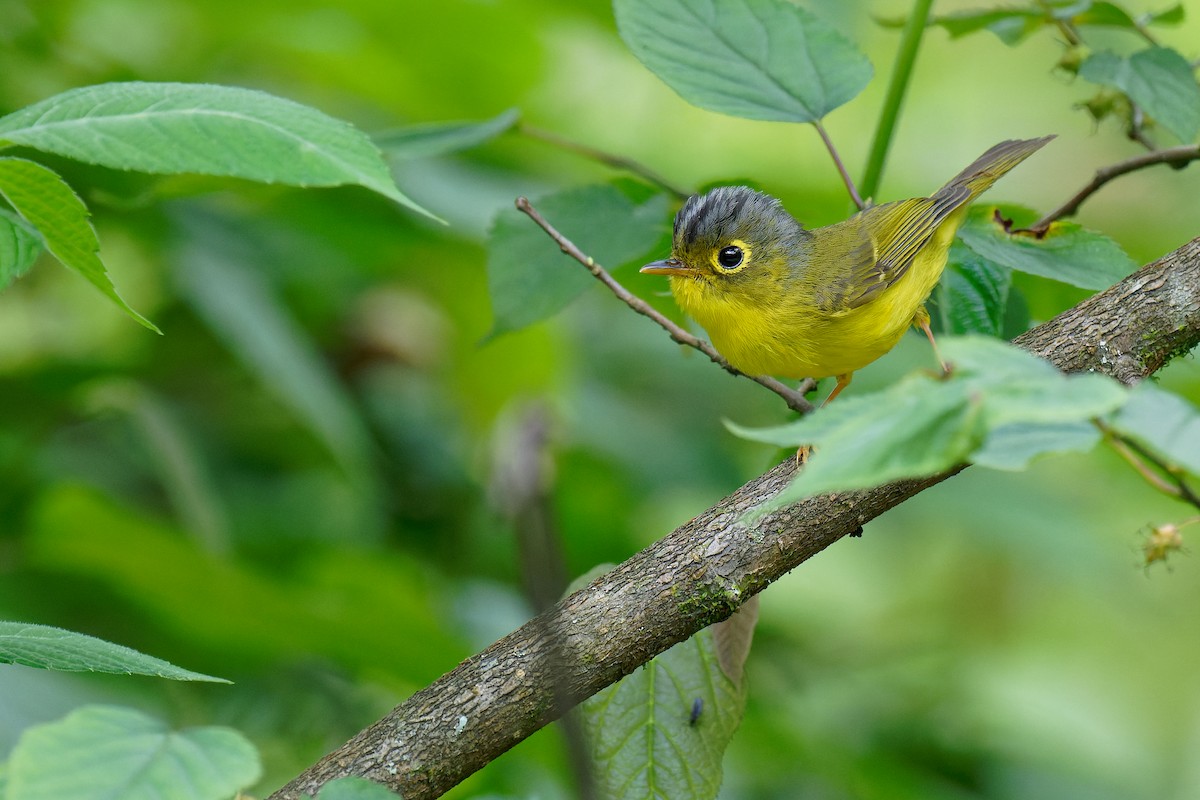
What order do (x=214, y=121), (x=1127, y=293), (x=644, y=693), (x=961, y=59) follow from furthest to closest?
(x=961, y=59) → (x=644, y=693) → (x=1127, y=293) → (x=214, y=121)

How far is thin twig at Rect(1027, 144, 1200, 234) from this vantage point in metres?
1.89

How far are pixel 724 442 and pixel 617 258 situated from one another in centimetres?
249

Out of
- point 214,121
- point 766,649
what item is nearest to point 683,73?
point 214,121

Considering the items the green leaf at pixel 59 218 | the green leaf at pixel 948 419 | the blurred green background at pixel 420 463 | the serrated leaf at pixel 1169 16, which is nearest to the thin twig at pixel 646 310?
the blurred green background at pixel 420 463

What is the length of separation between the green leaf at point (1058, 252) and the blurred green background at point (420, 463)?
329mm

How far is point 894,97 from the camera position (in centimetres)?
202

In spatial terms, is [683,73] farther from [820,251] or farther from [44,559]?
[44,559]

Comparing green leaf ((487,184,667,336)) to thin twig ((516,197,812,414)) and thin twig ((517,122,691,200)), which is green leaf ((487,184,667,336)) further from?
thin twig ((516,197,812,414))

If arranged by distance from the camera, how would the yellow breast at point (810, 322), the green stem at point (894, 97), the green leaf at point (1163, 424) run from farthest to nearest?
1. the yellow breast at point (810, 322)
2. the green stem at point (894, 97)
3. the green leaf at point (1163, 424)

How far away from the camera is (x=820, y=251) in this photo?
2.80m

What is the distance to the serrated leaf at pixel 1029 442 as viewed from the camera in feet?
3.24

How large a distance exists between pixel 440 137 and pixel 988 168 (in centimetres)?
121

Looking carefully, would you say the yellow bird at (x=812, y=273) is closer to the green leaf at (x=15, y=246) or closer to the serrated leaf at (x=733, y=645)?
the serrated leaf at (x=733, y=645)

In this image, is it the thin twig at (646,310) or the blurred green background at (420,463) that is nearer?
the thin twig at (646,310)
